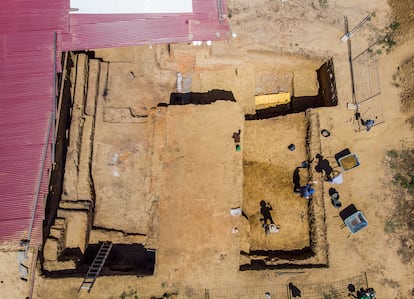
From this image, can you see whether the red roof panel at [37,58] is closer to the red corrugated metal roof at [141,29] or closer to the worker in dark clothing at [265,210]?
the red corrugated metal roof at [141,29]

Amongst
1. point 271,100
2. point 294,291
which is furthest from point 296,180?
point 294,291

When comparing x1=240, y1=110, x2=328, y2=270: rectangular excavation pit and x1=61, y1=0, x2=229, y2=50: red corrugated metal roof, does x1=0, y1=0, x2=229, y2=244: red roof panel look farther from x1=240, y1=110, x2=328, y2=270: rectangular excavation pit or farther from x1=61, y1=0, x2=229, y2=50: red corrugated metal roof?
x1=240, y1=110, x2=328, y2=270: rectangular excavation pit

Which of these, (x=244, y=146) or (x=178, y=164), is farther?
(x=244, y=146)

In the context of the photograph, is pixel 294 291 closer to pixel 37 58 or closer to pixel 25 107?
pixel 25 107

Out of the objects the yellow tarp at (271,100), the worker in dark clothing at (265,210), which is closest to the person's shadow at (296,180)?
the worker in dark clothing at (265,210)

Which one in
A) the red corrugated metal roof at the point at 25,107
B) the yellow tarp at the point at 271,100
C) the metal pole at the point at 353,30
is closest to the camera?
the red corrugated metal roof at the point at 25,107
